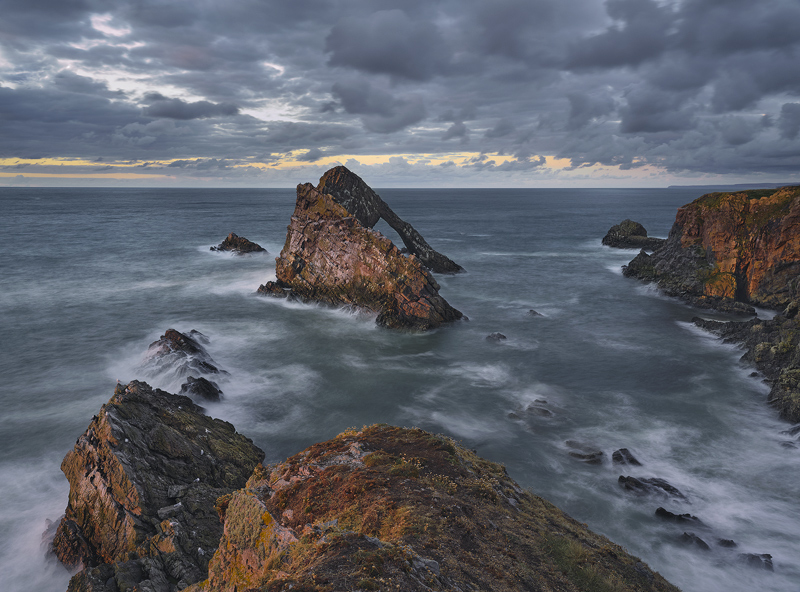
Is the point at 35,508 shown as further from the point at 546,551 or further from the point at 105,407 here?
the point at 546,551

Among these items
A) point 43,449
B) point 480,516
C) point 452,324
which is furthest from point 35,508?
point 452,324

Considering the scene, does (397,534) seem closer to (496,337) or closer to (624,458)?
(624,458)

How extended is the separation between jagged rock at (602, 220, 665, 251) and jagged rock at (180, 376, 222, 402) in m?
76.3

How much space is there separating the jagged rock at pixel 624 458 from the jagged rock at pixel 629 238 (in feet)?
221

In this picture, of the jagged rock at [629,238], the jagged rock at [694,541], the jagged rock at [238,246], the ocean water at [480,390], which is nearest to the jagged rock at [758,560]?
the ocean water at [480,390]

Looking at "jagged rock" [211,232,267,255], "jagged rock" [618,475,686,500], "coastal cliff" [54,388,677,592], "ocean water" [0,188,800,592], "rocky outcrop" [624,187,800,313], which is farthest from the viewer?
"jagged rock" [211,232,267,255]

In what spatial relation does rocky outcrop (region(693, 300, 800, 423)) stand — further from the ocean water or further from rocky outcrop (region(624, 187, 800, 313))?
rocky outcrop (region(624, 187, 800, 313))

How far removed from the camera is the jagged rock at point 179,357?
2891cm

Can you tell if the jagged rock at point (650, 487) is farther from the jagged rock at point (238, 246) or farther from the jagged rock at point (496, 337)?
the jagged rock at point (238, 246)

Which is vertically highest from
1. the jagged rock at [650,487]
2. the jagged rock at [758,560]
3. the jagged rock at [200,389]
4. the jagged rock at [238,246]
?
the jagged rock at [238,246]

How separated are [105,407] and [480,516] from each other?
14053 mm

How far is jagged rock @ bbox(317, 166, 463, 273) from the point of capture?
176ft

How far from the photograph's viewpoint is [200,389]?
86.2 ft

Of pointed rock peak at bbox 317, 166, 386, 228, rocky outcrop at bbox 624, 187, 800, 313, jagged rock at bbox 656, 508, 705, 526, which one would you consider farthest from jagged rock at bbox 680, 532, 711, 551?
pointed rock peak at bbox 317, 166, 386, 228
